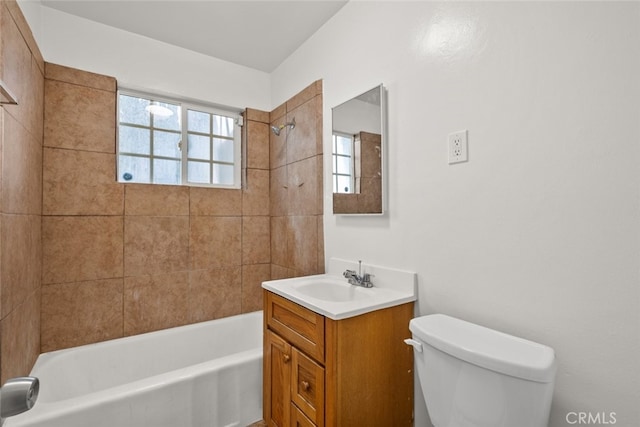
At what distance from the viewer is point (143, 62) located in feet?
7.12

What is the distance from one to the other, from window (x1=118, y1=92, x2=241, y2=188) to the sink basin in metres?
1.26

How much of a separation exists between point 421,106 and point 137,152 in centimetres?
196

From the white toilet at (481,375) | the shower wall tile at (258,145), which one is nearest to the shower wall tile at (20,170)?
the shower wall tile at (258,145)

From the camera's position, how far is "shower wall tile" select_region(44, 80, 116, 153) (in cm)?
187

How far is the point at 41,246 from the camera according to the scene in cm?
183

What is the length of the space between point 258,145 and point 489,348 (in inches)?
87.6

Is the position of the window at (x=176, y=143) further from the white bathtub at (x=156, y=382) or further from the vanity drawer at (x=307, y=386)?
the vanity drawer at (x=307, y=386)

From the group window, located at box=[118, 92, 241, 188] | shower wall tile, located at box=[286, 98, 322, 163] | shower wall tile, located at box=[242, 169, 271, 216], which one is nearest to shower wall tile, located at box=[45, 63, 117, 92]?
window, located at box=[118, 92, 241, 188]

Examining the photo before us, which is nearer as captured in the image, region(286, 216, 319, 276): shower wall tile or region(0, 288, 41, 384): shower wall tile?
region(0, 288, 41, 384): shower wall tile

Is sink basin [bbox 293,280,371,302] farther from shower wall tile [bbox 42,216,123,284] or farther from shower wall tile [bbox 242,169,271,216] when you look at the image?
shower wall tile [bbox 42,216,123,284]

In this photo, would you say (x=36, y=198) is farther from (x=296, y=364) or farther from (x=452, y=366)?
(x=452, y=366)

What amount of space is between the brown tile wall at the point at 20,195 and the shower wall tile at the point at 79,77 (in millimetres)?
60

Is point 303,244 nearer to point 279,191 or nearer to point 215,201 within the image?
point 279,191

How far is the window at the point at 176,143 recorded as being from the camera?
2203 millimetres
